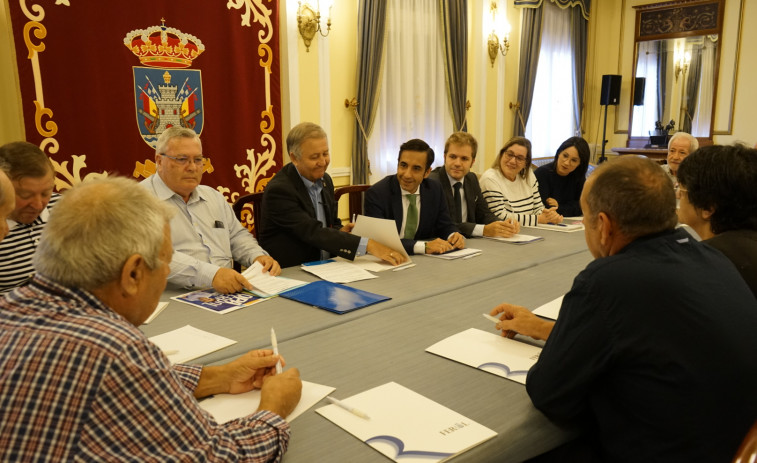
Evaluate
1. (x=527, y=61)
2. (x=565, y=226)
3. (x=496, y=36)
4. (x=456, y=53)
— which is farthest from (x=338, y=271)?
(x=527, y=61)

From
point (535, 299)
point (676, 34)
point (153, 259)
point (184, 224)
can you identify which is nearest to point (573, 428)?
point (535, 299)

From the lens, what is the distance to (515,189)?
12.8ft

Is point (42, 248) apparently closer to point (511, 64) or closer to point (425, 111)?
point (425, 111)

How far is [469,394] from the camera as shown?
1289 millimetres

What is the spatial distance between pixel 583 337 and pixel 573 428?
0.75 ft

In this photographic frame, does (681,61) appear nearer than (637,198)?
No

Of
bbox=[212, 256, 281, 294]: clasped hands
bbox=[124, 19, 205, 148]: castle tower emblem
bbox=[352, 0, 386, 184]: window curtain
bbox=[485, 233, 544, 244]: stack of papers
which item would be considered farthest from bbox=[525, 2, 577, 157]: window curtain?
bbox=[212, 256, 281, 294]: clasped hands

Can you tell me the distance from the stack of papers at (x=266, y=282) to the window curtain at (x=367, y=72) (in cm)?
282

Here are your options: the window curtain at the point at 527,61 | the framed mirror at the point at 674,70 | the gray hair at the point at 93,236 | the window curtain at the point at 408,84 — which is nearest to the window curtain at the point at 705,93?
the framed mirror at the point at 674,70

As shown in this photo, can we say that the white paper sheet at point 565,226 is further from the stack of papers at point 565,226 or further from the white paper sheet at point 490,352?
the white paper sheet at point 490,352

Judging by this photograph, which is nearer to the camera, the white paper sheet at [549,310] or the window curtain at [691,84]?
the white paper sheet at [549,310]

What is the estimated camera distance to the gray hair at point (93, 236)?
2.81 ft

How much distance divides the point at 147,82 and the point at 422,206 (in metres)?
2.06

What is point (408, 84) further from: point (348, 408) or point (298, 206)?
point (348, 408)
